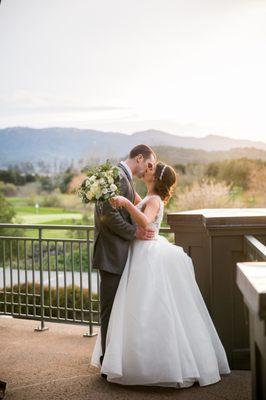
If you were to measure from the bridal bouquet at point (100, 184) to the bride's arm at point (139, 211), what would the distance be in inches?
3.0

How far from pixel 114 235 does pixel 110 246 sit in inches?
3.1

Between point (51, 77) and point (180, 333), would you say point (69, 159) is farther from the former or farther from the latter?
point (180, 333)

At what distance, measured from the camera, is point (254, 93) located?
23516 mm

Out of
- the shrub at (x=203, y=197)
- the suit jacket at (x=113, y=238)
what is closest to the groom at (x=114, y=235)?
the suit jacket at (x=113, y=238)

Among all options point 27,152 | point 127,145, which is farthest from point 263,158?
point 27,152

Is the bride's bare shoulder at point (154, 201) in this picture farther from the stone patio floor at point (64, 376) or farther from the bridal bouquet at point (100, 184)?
the stone patio floor at point (64, 376)

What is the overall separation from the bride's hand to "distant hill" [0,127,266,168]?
690 inches

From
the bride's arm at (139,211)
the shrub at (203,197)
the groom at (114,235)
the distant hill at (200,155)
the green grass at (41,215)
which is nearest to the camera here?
the bride's arm at (139,211)

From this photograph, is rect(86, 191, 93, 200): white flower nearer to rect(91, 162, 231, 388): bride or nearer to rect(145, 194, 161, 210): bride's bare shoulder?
rect(91, 162, 231, 388): bride

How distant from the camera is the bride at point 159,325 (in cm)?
421

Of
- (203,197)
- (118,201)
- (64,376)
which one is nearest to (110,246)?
(118,201)

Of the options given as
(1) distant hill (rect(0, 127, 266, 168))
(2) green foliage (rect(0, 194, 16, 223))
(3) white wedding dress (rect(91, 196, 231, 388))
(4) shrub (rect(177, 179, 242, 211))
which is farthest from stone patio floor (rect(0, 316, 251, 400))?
(1) distant hill (rect(0, 127, 266, 168))

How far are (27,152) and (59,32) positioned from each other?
4836 millimetres

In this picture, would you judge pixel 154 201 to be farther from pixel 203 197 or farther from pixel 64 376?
pixel 203 197
